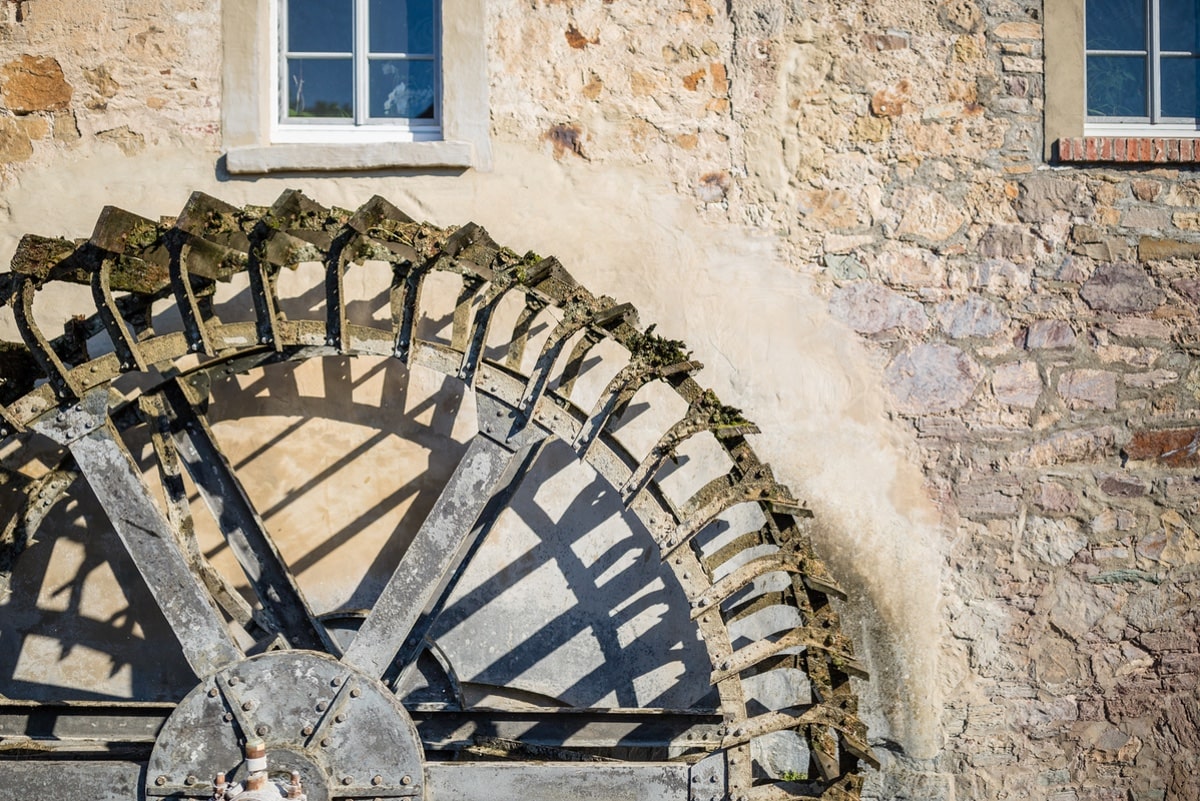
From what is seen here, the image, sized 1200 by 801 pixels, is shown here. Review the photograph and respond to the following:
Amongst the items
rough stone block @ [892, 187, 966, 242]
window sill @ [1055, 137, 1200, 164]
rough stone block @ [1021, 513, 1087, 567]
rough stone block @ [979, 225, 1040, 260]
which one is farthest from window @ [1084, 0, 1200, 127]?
rough stone block @ [1021, 513, 1087, 567]

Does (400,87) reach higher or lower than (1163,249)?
higher

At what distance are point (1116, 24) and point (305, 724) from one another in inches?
170

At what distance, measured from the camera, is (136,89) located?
4859mm

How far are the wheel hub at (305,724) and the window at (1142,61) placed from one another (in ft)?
12.4

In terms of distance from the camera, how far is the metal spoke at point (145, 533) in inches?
165

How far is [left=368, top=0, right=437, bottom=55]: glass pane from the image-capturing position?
5.04 metres

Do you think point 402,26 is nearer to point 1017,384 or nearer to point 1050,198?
point 1050,198

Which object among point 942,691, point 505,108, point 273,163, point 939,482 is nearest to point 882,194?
point 939,482

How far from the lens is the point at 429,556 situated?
4.28m

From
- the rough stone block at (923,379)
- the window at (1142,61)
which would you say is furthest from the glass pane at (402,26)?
the window at (1142,61)

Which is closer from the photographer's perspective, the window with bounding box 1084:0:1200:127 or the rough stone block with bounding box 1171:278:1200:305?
the rough stone block with bounding box 1171:278:1200:305

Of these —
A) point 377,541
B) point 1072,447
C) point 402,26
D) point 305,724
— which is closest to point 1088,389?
point 1072,447

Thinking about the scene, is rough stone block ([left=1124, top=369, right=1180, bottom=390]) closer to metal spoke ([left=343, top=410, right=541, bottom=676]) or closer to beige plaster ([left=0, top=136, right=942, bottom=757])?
beige plaster ([left=0, top=136, right=942, bottom=757])

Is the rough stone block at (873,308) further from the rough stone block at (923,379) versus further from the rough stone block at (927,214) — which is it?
the rough stone block at (927,214)
